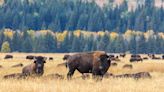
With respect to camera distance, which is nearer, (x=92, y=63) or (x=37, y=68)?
(x=92, y=63)

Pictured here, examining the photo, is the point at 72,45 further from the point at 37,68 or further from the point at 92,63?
the point at 92,63

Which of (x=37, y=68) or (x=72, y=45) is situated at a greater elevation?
(x=37, y=68)

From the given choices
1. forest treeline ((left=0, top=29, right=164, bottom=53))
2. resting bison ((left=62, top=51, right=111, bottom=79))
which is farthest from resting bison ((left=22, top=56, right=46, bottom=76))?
forest treeline ((left=0, top=29, right=164, bottom=53))

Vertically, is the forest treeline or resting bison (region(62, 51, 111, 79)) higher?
resting bison (region(62, 51, 111, 79))

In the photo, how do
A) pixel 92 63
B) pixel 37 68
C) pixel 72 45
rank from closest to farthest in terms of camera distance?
1. pixel 92 63
2. pixel 37 68
3. pixel 72 45

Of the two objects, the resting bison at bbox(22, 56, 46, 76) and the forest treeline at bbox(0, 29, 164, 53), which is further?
the forest treeline at bbox(0, 29, 164, 53)

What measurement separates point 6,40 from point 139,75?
494ft

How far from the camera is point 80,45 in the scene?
182 metres

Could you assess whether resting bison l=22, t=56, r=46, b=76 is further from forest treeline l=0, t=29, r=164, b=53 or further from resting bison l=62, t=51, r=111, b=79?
forest treeline l=0, t=29, r=164, b=53

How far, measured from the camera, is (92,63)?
2578 cm

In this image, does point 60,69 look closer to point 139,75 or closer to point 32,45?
point 139,75

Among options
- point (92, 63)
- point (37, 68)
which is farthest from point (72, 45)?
point (92, 63)

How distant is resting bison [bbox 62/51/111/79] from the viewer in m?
25.2

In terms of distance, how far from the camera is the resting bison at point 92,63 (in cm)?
2519
